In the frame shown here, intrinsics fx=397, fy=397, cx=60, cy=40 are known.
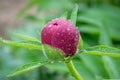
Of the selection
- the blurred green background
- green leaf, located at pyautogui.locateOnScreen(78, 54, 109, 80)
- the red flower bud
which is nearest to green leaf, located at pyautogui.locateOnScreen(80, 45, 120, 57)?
the red flower bud

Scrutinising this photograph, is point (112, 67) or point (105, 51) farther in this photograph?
point (112, 67)

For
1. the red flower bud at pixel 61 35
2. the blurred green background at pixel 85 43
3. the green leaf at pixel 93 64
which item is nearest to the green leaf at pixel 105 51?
the red flower bud at pixel 61 35

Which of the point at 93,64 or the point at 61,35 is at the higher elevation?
the point at 61,35

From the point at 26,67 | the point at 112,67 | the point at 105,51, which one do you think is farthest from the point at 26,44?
the point at 112,67

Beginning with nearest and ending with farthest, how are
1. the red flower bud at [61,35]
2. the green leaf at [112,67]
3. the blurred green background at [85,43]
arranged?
the red flower bud at [61,35] → the green leaf at [112,67] → the blurred green background at [85,43]

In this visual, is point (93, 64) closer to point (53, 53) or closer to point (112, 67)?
point (112, 67)

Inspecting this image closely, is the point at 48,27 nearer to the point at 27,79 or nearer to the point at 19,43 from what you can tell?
the point at 19,43

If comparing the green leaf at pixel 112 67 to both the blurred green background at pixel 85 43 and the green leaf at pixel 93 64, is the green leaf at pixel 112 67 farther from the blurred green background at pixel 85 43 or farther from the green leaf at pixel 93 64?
the green leaf at pixel 93 64

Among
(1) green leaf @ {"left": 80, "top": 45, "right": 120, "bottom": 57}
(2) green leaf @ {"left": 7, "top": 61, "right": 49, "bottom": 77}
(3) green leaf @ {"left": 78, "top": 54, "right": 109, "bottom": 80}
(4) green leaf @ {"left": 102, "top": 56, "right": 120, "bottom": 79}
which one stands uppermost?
(1) green leaf @ {"left": 80, "top": 45, "right": 120, "bottom": 57}

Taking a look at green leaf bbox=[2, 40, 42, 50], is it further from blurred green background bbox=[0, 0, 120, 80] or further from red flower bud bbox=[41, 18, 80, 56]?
blurred green background bbox=[0, 0, 120, 80]
